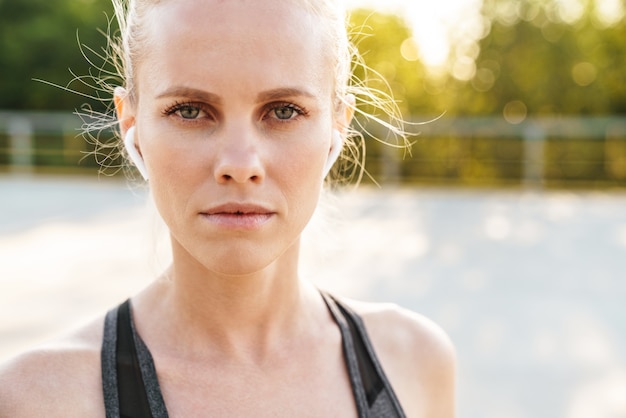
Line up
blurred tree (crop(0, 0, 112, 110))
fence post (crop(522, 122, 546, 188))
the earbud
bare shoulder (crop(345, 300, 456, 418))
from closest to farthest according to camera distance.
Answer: the earbud
bare shoulder (crop(345, 300, 456, 418))
fence post (crop(522, 122, 546, 188))
blurred tree (crop(0, 0, 112, 110))

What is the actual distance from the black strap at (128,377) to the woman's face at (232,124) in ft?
0.74

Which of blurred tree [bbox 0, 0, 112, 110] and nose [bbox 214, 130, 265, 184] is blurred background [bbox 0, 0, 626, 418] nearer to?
nose [bbox 214, 130, 265, 184]

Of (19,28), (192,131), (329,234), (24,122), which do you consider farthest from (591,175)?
(19,28)

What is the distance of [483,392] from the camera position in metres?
3.54

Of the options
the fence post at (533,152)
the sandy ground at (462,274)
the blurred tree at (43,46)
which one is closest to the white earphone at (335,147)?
the sandy ground at (462,274)

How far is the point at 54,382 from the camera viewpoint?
1.21 meters

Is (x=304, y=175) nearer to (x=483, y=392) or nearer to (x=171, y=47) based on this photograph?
(x=171, y=47)

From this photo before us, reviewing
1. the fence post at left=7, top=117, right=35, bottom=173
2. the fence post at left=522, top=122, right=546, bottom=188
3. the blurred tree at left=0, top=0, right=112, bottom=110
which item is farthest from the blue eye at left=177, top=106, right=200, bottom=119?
the blurred tree at left=0, top=0, right=112, bottom=110

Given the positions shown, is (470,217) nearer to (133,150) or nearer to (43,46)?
(133,150)

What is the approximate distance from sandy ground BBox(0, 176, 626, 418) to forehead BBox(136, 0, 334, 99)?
22.1 inches

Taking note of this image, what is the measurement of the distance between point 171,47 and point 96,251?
557 cm

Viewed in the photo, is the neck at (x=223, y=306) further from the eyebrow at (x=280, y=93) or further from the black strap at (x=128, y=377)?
the eyebrow at (x=280, y=93)

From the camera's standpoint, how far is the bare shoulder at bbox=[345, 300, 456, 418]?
1440mm

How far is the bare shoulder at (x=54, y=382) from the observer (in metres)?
1.17
